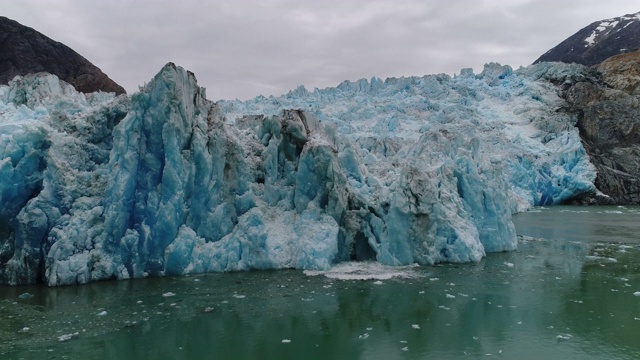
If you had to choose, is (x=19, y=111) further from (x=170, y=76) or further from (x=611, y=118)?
(x=611, y=118)

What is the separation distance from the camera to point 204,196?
12406 mm

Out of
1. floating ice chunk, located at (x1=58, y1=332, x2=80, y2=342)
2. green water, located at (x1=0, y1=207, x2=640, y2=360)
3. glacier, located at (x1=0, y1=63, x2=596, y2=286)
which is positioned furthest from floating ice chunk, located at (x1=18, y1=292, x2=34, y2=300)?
floating ice chunk, located at (x1=58, y1=332, x2=80, y2=342)

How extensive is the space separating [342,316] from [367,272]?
9.51 feet

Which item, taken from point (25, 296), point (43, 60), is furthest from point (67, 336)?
point (43, 60)

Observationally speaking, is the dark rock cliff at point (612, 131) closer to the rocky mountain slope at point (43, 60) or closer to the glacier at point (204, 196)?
the glacier at point (204, 196)

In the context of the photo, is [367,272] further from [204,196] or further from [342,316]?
[204,196]

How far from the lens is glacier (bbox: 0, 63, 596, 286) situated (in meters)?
11.0

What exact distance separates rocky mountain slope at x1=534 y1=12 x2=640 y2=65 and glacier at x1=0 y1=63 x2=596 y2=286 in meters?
64.7

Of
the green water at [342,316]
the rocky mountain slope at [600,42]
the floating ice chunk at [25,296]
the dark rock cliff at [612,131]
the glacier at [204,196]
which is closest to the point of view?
the green water at [342,316]

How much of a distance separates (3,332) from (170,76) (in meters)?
6.36

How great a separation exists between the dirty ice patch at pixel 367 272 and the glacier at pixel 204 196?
11.6 inches

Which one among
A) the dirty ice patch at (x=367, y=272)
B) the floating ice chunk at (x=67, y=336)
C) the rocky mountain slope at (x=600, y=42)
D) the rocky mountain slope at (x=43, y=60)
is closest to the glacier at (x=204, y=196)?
the dirty ice patch at (x=367, y=272)

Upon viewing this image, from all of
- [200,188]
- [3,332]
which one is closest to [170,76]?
[200,188]

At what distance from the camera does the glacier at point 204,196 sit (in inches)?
435
